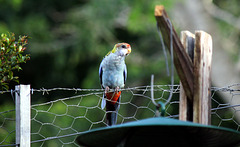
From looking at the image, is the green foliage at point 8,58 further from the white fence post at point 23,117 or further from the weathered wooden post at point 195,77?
the weathered wooden post at point 195,77

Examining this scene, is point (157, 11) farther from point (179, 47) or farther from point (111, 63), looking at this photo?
point (111, 63)

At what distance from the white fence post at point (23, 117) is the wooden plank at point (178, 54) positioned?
3.02 feet

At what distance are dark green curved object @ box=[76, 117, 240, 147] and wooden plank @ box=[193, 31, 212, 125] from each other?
0.87 feet

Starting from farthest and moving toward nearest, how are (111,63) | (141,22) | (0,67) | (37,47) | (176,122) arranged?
(37,47) → (141,22) → (111,63) → (0,67) → (176,122)

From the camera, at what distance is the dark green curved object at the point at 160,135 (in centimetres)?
193

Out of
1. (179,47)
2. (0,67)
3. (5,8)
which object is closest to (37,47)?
(5,8)

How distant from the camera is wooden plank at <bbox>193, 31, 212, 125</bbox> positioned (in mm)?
2400

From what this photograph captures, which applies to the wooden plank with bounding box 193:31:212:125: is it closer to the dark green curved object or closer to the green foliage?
the dark green curved object

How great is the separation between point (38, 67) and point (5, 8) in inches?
64.2

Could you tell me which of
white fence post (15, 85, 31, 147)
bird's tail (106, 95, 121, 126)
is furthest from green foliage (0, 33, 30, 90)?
bird's tail (106, 95, 121, 126)

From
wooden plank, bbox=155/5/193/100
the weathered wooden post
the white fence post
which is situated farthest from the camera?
the white fence post

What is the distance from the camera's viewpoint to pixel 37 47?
11594 millimetres

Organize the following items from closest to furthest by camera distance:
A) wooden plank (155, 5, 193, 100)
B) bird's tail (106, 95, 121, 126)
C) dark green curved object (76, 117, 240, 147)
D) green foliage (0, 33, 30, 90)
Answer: dark green curved object (76, 117, 240, 147), wooden plank (155, 5, 193, 100), green foliage (0, 33, 30, 90), bird's tail (106, 95, 121, 126)

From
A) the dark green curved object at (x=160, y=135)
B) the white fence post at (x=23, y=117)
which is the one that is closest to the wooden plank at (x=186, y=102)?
the dark green curved object at (x=160, y=135)
